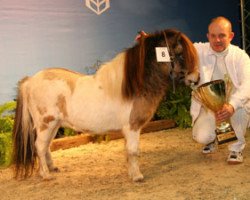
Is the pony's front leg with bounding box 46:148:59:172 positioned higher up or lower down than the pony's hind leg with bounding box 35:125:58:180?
lower down

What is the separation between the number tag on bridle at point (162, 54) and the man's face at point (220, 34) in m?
0.68

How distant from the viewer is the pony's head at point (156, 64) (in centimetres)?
320

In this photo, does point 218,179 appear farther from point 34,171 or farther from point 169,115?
point 169,115

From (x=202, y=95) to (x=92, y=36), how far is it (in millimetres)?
2423

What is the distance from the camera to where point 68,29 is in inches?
202

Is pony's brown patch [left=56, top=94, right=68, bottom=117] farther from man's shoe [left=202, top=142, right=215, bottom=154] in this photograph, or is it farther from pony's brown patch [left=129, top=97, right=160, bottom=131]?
man's shoe [left=202, top=142, right=215, bottom=154]

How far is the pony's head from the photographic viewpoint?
10.5 ft

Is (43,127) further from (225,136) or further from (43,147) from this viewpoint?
(225,136)

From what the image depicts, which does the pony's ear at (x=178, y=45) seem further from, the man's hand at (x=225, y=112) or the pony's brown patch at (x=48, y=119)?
the pony's brown patch at (x=48, y=119)

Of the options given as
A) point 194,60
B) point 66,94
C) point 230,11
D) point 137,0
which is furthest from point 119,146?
point 230,11

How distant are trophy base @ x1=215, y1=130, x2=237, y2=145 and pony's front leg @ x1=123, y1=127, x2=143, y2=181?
103 cm

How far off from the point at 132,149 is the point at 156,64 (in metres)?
0.75

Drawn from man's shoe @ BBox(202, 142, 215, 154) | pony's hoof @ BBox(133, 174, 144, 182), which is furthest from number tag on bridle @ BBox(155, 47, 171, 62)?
man's shoe @ BBox(202, 142, 215, 154)

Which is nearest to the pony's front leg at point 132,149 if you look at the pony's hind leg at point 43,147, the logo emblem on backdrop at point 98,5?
the pony's hind leg at point 43,147
